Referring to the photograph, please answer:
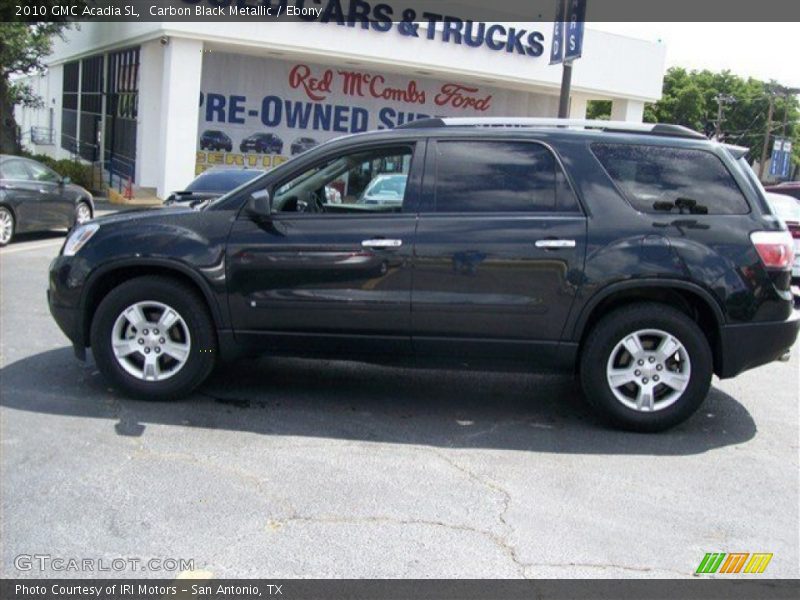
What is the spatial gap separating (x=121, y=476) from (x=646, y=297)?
3.45 m

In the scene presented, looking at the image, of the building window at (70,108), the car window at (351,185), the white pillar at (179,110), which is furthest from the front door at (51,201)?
the building window at (70,108)

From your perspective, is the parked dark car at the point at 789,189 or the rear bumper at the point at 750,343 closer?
the rear bumper at the point at 750,343

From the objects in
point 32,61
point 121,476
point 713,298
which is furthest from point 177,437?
point 32,61

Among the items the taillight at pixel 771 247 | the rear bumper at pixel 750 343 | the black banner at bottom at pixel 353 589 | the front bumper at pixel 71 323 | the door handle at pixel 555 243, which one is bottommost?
the black banner at bottom at pixel 353 589

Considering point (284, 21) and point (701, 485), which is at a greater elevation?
point (284, 21)

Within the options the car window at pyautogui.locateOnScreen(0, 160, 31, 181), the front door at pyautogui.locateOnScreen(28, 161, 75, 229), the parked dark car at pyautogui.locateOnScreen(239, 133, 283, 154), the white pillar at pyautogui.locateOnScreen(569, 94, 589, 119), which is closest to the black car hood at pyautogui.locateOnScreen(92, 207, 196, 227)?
the car window at pyautogui.locateOnScreen(0, 160, 31, 181)

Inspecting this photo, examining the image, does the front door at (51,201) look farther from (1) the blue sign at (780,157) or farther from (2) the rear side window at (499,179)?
(1) the blue sign at (780,157)

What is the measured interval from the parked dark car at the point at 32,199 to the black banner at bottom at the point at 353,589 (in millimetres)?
10748

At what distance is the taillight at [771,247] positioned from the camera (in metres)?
5.38

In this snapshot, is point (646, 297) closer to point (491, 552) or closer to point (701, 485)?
point (701, 485)

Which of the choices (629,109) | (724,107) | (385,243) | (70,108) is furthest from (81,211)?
(724,107)

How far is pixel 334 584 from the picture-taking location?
137 inches

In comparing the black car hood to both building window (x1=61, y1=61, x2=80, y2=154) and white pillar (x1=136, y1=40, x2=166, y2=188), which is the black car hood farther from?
building window (x1=61, y1=61, x2=80, y2=154)

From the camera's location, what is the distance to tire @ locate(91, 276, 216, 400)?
562 cm
